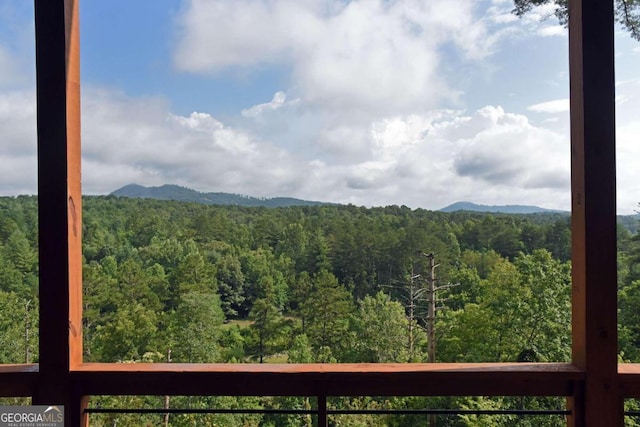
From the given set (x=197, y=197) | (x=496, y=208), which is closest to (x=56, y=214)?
(x=197, y=197)

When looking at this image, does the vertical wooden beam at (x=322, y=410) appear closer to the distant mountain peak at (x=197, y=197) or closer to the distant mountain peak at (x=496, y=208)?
the distant mountain peak at (x=496, y=208)

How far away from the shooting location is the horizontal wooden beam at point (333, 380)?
1.06m

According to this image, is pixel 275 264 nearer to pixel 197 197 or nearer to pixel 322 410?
pixel 197 197

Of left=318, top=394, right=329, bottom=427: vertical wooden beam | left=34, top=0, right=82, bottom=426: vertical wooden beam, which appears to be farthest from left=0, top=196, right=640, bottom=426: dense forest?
left=318, top=394, right=329, bottom=427: vertical wooden beam

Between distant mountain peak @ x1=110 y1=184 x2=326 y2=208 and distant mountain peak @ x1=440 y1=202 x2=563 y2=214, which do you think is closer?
distant mountain peak @ x1=440 y1=202 x2=563 y2=214

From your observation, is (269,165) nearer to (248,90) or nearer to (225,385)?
(248,90)

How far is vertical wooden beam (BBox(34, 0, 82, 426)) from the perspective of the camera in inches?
42.9

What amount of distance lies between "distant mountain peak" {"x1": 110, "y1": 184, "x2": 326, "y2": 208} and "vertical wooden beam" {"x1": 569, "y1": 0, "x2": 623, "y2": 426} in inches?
81.5

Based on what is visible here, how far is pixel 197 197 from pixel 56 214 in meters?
2.00

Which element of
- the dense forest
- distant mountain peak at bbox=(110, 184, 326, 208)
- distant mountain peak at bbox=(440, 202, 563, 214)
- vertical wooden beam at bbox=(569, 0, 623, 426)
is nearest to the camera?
vertical wooden beam at bbox=(569, 0, 623, 426)

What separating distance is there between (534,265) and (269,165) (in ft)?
12.2

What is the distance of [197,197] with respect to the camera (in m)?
3.09

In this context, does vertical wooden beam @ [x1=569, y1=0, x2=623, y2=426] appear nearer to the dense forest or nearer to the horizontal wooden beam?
the horizontal wooden beam

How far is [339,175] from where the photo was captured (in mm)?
3668
